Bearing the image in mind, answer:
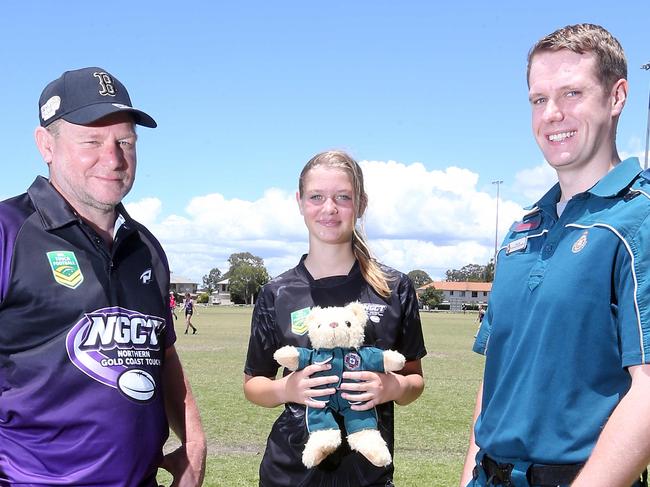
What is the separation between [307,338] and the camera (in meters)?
3.30

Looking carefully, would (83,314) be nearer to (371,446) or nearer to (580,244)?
(371,446)

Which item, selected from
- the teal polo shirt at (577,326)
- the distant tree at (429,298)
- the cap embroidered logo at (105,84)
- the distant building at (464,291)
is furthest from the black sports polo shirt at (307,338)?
the distant building at (464,291)

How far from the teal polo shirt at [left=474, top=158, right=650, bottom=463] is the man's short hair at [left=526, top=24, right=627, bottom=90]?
309mm

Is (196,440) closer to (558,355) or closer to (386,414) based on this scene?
(386,414)

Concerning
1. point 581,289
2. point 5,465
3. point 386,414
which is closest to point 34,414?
point 5,465

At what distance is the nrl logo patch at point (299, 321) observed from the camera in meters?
3.31

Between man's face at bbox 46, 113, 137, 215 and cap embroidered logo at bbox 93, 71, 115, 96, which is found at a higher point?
cap embroidered logo at bbox 93, 71, 115, 96

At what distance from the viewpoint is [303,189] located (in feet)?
11.5

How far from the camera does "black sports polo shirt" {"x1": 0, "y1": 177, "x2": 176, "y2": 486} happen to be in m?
2.41

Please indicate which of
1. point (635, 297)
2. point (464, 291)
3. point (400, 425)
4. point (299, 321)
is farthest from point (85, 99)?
point (464, 291)

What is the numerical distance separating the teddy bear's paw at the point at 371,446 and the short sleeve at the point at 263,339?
2.02 feet

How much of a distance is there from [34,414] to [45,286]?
465 mm

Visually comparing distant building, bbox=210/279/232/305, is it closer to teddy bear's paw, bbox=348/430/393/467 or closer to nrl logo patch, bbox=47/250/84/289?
teddy bear's paw, bbox=348/430/393/467

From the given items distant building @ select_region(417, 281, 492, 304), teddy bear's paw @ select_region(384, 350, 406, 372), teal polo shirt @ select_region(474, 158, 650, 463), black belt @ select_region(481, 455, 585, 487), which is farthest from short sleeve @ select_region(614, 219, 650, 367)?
distant building @ select_region(417, 281, 492, 304)
